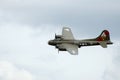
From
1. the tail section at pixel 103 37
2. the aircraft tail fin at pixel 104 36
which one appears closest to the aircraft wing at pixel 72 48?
the tail section at pixel 103 37

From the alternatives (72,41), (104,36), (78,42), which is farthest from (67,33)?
(104,36)

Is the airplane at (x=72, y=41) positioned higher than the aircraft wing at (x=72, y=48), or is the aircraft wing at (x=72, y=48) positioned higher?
the airplane at (x=72, y=41)

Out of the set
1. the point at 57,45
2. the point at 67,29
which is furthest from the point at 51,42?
A: the point at 67,29

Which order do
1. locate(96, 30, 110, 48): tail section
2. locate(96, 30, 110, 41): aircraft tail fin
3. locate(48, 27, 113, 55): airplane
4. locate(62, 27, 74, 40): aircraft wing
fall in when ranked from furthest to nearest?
1. locate(62, 27, 74, 40): aircraft wing
2. locate(96, 30, 110, 41): aircraft tail fin
3. locate(96, 30, 110, 48): tail section
4. locate(48, 27, 113, 55): airplane

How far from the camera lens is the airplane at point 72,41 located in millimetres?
133500

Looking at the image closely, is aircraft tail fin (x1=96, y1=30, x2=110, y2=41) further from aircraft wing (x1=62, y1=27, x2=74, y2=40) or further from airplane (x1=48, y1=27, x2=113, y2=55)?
aircraft wing (x1=62, y1=27, x2=74, y2=40)

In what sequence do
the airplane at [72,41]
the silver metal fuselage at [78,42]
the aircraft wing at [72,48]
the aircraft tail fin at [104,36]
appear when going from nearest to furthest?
1. the aircraft wing at [72,48]
2. the airplane at [72,41]
3. the silver metal fuselage at [78,42]
4. the aircraft tail fin at [104,36]

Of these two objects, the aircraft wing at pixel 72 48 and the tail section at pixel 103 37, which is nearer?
the aircraft wing at pixel 72 48

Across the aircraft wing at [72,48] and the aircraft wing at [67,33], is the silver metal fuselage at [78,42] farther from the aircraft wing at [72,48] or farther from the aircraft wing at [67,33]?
the aircraft wing at [67,33]

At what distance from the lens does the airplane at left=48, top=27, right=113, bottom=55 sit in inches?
5256

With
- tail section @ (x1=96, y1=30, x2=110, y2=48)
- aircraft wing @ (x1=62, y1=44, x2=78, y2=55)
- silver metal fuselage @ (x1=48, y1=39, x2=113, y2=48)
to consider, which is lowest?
aircraft wing @ (x1=62, y1=44, x2=78, y2=55)

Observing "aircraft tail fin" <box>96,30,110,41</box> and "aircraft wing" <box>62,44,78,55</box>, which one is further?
"aircraft tail fin" <box>96,30,110,41</box>

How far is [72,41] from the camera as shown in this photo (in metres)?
140

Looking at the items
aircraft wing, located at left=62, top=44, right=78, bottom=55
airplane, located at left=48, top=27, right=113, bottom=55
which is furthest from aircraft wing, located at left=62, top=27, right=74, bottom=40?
aircraft wing, located at left=62, top=44, right=78, bottom=55
